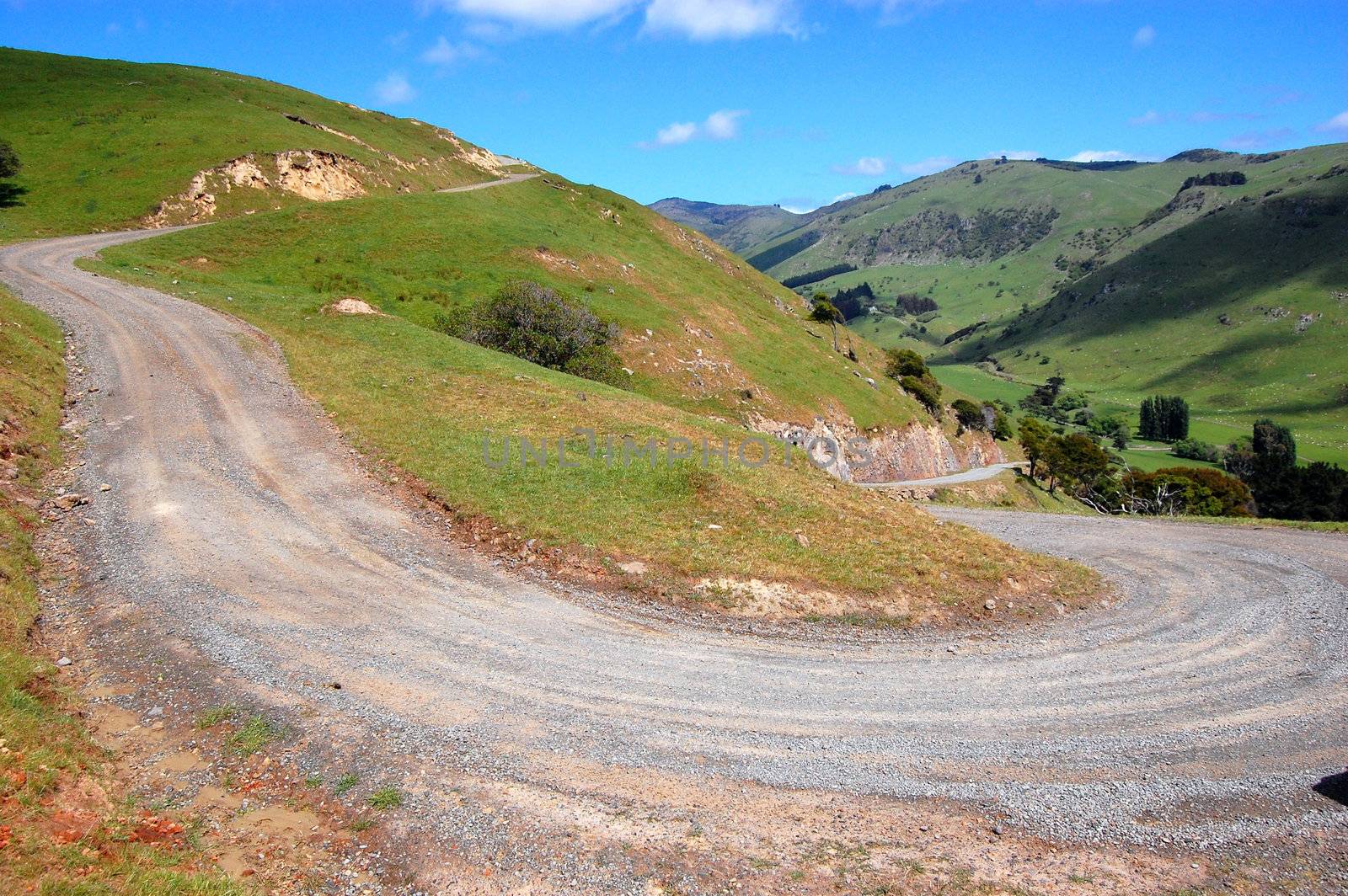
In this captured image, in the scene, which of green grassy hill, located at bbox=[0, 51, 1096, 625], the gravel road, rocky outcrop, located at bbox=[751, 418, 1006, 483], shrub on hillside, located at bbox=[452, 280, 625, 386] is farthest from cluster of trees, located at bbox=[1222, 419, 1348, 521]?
shrub on hillside, located at bbox=[452, 280, 625, 386]

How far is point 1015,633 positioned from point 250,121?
80.7 meters

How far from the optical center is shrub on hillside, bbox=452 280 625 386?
37.8 metres

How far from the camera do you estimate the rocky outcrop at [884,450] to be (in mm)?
47531

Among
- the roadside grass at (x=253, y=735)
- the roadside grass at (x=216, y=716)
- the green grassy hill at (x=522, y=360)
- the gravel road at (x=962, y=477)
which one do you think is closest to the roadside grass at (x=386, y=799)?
the roadside grass at (x=253, y=735)

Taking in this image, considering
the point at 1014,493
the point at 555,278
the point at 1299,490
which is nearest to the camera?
the point at 555,278

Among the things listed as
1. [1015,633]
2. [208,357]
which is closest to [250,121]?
[208,357]

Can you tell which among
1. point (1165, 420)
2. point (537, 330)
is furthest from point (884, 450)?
point (1165, 420)

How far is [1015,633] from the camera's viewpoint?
530 inches

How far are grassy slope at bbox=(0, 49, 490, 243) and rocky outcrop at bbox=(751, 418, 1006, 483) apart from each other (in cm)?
4930

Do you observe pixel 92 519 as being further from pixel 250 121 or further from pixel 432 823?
pixel 250 121

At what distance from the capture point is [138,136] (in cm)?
5831

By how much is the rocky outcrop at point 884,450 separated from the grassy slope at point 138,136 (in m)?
49.3

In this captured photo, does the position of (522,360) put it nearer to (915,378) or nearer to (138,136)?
(138,136)

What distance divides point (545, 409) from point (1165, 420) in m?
179
